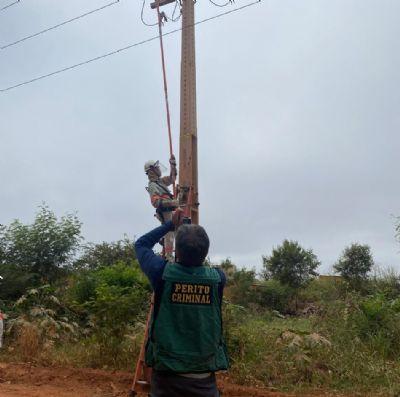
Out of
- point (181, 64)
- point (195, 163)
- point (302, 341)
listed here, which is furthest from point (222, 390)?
point (181, 64)

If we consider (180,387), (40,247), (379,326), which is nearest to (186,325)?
(180,387)

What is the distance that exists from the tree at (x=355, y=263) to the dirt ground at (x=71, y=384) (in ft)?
55.1

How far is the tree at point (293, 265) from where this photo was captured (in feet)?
71.1

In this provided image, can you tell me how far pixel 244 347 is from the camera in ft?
24.5

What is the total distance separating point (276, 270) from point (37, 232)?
1144 cm

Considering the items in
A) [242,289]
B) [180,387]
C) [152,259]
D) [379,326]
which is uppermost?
[242,289]

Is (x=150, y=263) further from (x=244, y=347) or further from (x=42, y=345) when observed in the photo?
(x=42, y=345)

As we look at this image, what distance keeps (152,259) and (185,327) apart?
0.43 m

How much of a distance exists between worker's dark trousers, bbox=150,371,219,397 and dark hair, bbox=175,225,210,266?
24.0 inches

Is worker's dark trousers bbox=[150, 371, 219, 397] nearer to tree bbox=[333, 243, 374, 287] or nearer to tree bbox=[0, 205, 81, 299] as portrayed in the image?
tree bbox=[0, 205, 81, 299]

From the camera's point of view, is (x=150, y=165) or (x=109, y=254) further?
(x=109, y=254)

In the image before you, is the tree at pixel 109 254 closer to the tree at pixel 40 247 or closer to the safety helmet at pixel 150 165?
the tree at pixel 40 247

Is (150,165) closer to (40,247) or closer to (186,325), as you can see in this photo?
(186,325)

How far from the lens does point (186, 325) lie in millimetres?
2582
